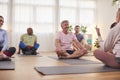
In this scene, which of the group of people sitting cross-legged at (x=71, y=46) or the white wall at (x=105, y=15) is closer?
the group of people sitting cross-legged at (x=71, y=46)

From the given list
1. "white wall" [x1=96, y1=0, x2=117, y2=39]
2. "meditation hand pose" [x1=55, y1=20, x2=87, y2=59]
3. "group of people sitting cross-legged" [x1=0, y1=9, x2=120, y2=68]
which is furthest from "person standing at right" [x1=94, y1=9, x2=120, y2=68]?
"white wall" [x1=96, y1=0, x2=117, y2=39]

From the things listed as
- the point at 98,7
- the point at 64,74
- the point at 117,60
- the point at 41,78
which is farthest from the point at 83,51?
the point at 98,7

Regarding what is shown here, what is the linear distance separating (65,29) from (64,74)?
2.16m

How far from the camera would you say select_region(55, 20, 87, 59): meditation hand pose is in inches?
175

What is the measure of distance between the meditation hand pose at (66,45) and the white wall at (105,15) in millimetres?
3279

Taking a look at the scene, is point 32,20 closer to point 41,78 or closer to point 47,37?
point 47,37

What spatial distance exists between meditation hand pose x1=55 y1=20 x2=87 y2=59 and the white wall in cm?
328

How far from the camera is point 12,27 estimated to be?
7.59m

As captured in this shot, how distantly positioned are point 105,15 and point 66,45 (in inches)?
152

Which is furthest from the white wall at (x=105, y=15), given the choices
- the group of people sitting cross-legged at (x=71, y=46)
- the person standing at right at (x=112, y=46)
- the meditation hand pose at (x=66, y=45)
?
the person standing at right at (x=112, y=46)

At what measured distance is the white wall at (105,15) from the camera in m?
7.61

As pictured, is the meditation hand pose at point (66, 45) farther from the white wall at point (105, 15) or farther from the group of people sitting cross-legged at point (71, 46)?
the white wall at point (105, 15)

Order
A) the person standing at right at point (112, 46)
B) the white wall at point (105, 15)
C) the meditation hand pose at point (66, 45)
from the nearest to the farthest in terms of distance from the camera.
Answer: the person standing at right at point (112, 46)
the meditation hand pose at point (66, 45)
the white wall at point (105, 15)

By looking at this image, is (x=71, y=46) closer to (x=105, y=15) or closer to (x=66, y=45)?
(x=66, y=45)
